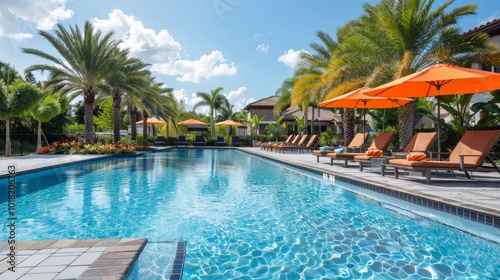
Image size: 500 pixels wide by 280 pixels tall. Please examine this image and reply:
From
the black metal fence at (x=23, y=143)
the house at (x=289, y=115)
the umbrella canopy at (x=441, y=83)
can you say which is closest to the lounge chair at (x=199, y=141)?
the house at (x=289, y=115)

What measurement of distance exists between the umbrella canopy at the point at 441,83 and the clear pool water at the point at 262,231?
308cm

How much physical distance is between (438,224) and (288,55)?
2036 cm

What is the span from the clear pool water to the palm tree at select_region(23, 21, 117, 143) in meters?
12.1

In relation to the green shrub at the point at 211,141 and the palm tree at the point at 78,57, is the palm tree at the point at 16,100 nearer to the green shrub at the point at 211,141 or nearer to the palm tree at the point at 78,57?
the palm tree at the point at 78,57

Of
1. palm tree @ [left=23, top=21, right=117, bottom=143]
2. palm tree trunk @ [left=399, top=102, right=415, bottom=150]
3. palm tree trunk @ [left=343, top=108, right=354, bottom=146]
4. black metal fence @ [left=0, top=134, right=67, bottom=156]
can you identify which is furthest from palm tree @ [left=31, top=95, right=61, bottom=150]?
palm tree trunk @ [left=399, top=102, right=415, bottom=150]

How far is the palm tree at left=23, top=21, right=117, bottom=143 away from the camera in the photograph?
59.7 ft

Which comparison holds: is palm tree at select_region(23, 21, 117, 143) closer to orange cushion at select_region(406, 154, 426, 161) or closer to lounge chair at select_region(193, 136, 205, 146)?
lounge chair at select_region(193, 136, 205, 146)

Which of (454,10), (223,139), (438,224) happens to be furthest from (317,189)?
(223,139)

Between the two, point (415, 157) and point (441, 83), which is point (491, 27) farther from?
point (415, 157)

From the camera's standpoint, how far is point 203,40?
18.5 meters

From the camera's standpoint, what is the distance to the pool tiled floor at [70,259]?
2705 mm

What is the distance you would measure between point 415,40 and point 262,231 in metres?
11.5

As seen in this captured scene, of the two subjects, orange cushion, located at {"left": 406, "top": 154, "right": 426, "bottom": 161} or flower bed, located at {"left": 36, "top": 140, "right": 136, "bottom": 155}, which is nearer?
orange cushion, located at {"left": 406, "top": 154, "right": 426, "bottom": 161}

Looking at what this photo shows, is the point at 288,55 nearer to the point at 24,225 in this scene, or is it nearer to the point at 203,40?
the point at 203,40
